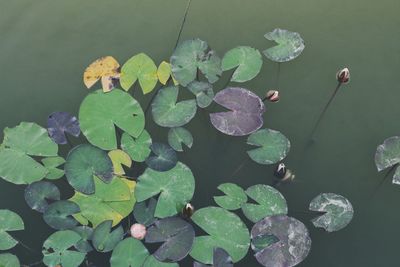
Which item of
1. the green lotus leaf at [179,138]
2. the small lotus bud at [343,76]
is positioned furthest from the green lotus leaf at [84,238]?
the small lotus bud at [343,76]

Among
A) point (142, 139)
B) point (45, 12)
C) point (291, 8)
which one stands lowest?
point (142, 139)

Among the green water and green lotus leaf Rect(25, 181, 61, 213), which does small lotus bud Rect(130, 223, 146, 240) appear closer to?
the green water

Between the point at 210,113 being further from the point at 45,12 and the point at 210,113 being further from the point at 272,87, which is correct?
the point at 45,12

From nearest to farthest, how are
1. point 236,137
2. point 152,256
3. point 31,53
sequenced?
point 152,256
point 236,137
point 31,53

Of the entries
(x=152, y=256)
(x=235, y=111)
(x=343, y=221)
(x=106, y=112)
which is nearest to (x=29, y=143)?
(x=106, y=112)

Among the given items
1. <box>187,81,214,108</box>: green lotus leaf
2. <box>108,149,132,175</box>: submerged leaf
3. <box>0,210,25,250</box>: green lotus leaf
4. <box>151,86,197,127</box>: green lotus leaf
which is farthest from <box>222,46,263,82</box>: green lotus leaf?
<box>0,210,25,250</box>: green lotus leaf

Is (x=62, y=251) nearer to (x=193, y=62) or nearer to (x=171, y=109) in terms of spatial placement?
(x=171, y=109)
